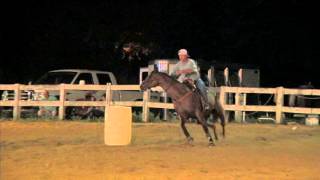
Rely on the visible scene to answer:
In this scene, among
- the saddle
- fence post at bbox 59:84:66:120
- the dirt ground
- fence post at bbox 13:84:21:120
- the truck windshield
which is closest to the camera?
the dirt ground

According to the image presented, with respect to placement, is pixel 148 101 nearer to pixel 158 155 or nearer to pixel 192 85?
pixel 192 85

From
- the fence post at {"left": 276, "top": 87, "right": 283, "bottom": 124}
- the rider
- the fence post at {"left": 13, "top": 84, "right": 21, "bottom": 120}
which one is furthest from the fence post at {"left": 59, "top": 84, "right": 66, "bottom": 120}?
the rider

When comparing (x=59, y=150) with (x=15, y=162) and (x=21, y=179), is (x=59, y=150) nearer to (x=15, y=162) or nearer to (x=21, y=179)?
(x=15, y=162)

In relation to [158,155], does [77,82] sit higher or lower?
higher

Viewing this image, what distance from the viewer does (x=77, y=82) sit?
27078 mm

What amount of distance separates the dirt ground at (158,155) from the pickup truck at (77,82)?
17.1 feet

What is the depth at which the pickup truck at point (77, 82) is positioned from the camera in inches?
1021

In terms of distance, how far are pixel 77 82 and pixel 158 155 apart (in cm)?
1393

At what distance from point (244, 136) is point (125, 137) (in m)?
4.23

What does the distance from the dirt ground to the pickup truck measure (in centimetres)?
523

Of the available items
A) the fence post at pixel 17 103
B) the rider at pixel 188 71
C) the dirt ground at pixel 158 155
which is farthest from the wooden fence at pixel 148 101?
the rider at pixel 188 71

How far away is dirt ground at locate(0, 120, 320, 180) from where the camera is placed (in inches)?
444

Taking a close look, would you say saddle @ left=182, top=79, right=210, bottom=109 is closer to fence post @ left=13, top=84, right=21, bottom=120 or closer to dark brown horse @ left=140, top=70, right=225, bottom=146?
dark brown horse @ left=140, top=70, right=225, bottom=146

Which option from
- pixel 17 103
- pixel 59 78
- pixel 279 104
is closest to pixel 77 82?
pixel 59 78
